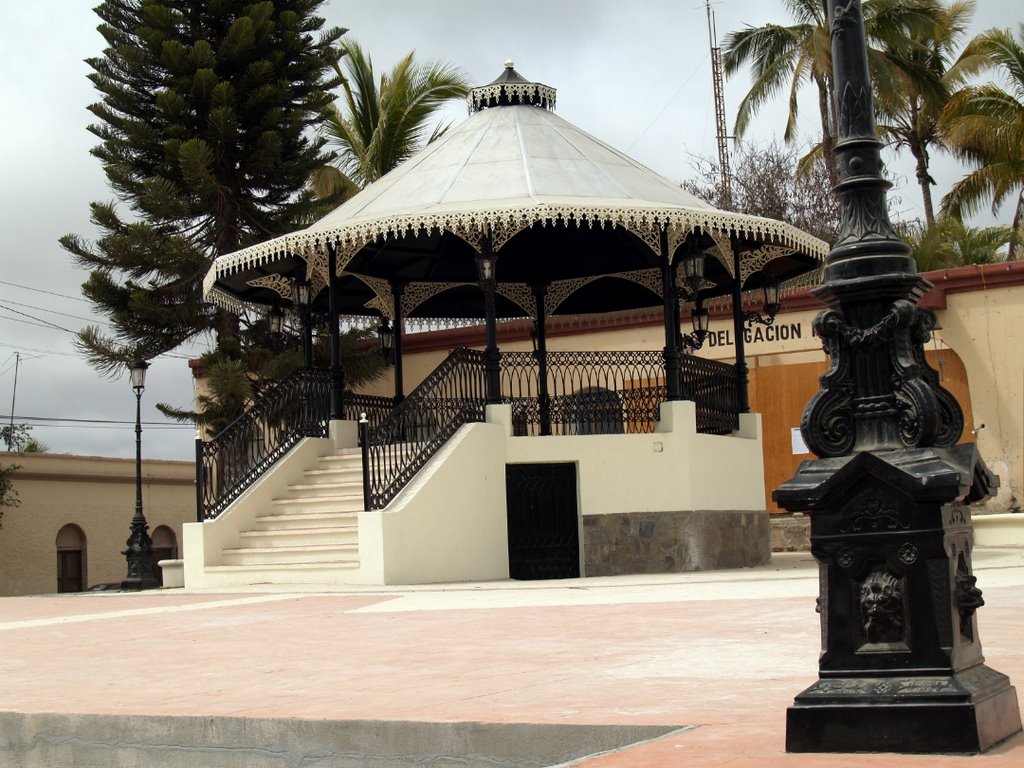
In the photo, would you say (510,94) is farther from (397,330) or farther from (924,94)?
(924,94)

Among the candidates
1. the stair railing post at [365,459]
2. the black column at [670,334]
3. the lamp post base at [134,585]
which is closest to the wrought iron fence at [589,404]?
the black column at [670,334]

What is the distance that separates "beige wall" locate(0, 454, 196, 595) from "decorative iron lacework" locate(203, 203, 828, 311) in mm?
17992

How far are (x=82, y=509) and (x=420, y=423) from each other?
21.6 metres

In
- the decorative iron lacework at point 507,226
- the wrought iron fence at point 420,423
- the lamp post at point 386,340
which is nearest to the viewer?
the wrought iron fence at point 420,423

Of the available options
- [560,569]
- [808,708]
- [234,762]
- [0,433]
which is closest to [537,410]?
[560,569]

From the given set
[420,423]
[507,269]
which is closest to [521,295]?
[507,269]

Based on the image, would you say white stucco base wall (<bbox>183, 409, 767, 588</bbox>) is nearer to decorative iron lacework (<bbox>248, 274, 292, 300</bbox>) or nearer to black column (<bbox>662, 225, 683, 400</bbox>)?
black column (<bbox>662, 225, 683, 400</bbox>)

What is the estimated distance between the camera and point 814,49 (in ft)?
98.4

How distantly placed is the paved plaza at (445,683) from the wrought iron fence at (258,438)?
19.6ft

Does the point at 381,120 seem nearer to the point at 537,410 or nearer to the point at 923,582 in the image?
the point at 537,410

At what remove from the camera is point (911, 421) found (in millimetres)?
4719

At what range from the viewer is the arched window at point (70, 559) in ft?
117

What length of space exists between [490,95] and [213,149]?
703cm

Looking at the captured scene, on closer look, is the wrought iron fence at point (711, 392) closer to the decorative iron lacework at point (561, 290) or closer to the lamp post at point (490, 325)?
Result: the lamp post at point (490, 325)
